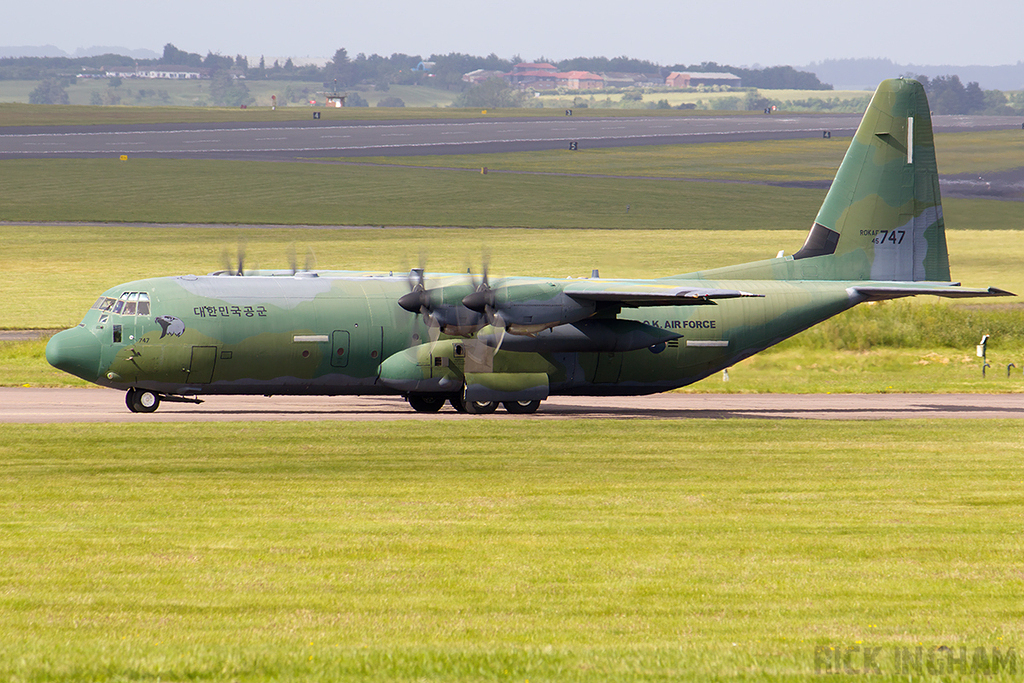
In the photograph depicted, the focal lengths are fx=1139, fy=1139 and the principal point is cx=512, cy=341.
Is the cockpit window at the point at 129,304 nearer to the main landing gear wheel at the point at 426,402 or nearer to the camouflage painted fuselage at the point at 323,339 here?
the camouflage painted fuselage at the point at 323,339

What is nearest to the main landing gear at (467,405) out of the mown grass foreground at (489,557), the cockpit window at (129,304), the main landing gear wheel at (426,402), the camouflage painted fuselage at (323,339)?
the main landing gear wheel at (426,402)

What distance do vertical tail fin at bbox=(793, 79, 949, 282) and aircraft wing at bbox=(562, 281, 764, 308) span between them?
695 centimetres

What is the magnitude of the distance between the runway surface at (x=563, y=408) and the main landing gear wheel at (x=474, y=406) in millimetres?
250

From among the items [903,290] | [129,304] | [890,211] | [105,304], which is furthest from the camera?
[890,211]

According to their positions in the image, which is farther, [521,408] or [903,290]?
[903,290]

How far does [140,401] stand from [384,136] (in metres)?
109

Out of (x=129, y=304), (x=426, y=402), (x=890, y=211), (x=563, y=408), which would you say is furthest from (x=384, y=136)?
(x=129, y=304)

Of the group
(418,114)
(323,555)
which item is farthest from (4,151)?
(323,555)

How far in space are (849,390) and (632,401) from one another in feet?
26.2

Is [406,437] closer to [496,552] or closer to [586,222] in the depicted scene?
[496,552]

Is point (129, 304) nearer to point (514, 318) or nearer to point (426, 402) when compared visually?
point (426, 402)

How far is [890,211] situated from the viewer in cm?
3691

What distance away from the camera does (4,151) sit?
110 m

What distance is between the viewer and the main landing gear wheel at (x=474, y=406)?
107ft
